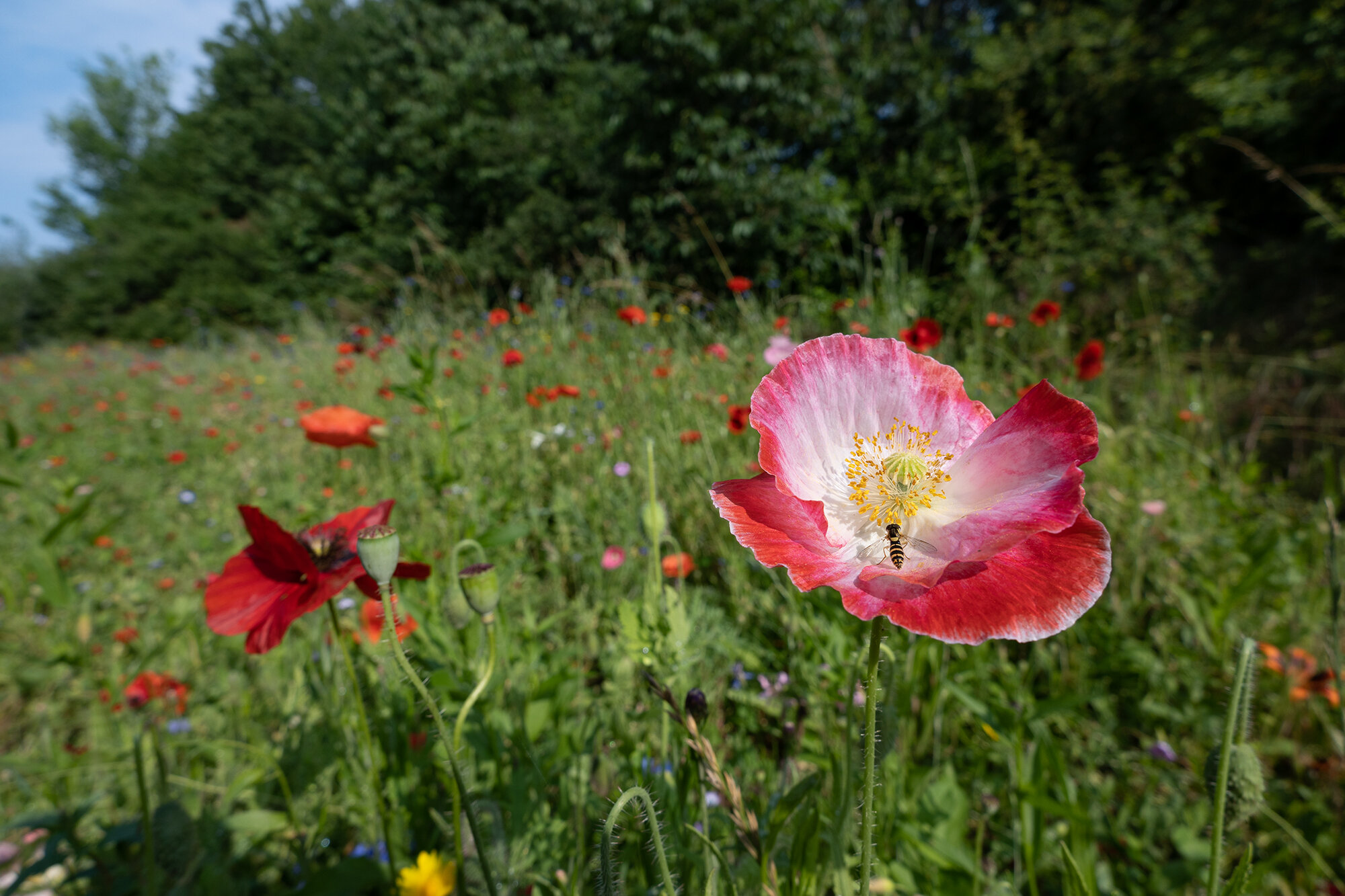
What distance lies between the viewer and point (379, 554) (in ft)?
2.01

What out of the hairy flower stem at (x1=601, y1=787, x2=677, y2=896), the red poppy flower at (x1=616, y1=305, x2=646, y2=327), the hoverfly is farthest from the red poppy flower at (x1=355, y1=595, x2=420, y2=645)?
the red poppy flower at (x1=616, y1=305, x2=646, y2=327)

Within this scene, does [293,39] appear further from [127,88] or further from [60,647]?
[60,647]

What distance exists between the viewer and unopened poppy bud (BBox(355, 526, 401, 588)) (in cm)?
60

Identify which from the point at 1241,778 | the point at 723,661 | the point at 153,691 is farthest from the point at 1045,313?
the point at 153,691

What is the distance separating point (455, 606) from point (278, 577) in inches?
10.7

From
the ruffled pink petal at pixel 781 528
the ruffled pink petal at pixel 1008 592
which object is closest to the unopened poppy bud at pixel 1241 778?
the ruffled pink petal at pixel 1008 592

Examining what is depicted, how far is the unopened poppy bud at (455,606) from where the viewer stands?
2.91 feet

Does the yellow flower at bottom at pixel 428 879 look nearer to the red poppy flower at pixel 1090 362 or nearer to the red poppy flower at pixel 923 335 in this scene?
the red poppy flower at pixel 923 335

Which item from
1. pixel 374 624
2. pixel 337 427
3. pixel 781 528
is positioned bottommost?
pixel 374 624

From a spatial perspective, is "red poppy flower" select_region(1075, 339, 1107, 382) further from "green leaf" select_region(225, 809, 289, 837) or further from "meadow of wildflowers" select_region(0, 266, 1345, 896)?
"green leaf" select_region(225, 809, 289, 837)

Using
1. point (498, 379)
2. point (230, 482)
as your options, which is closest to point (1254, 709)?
point (498, 379)

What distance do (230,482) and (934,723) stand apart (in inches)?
140

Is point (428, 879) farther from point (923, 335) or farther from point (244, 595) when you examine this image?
point (923, 335)

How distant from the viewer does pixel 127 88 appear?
1034 inches
